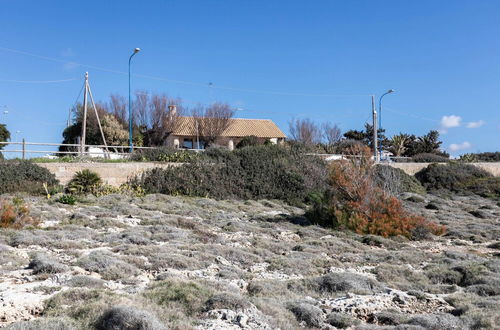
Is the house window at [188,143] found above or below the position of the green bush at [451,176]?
above

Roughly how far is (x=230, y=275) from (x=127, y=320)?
3647 millimetres

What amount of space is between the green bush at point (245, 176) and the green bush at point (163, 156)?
30.0 inches

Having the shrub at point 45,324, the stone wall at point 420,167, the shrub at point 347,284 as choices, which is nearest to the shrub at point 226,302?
the shrub at point 45,324

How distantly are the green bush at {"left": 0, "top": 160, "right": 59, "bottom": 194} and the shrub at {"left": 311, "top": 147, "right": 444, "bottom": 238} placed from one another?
38.0 feet

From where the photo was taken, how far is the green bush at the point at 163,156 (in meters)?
26.1

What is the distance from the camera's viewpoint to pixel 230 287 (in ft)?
26.2

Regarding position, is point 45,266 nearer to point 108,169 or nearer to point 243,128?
point 108,169

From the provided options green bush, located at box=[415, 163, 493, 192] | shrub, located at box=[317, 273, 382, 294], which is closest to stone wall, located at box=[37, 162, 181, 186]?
shrub, located at box=[317, 273, 382, 294]

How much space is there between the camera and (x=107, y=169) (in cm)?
2317

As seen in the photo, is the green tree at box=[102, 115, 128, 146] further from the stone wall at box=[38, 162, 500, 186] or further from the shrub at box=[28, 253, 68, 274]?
the shrub at box=[28, 253, 68, 274]

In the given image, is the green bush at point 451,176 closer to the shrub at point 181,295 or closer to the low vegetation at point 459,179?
the low vegetation at point 459,179

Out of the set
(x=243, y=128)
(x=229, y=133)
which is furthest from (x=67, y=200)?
(x=243, y=128)

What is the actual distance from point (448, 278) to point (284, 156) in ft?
62.3

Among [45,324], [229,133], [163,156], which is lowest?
[45,324]
